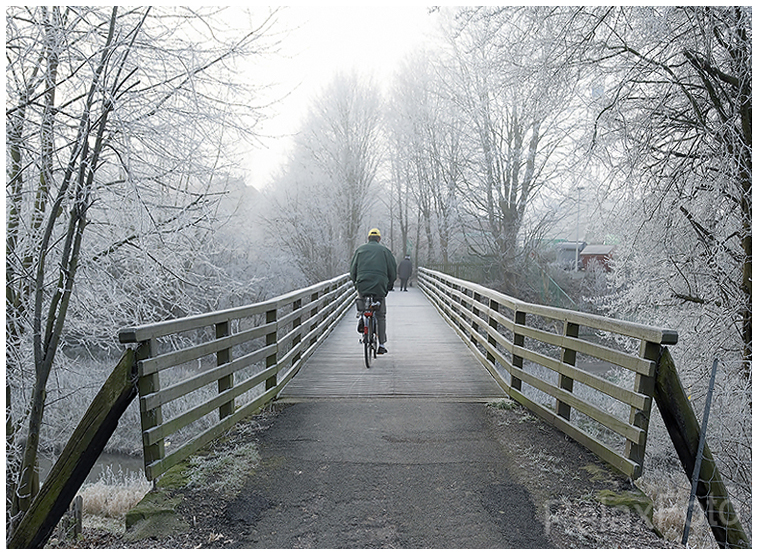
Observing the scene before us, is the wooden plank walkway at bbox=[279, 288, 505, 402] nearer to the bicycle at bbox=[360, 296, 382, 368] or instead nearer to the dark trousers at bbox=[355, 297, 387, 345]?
the bicycle at bbox=[360, 296, 382, 368]

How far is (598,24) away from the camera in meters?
6.15

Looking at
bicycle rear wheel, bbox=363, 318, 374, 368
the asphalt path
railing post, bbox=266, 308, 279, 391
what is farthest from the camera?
bicycle rear wheel, bbox=363, 318, 374, 368

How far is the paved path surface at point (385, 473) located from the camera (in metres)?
3.25

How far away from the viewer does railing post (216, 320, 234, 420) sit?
4.75 m

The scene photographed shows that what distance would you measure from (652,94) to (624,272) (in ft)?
11.3

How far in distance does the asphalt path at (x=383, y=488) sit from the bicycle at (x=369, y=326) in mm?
2536

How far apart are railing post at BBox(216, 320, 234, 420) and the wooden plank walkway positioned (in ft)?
4.31

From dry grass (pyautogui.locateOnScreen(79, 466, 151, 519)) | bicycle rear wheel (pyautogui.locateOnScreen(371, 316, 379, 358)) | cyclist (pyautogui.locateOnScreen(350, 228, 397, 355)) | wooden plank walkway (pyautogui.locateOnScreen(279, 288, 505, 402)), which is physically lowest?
dry grass (pyautogui.locateOnScreen(79, 466, 151, 519))

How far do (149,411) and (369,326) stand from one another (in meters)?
4.82

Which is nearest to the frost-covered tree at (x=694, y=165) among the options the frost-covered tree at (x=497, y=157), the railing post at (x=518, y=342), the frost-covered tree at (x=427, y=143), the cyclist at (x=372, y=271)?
the railing post at (x=518, y=342)

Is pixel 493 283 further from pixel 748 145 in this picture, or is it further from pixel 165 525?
pixel 165 525

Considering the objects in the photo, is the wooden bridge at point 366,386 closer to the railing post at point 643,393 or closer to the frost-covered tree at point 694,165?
the railing post at point 643,393

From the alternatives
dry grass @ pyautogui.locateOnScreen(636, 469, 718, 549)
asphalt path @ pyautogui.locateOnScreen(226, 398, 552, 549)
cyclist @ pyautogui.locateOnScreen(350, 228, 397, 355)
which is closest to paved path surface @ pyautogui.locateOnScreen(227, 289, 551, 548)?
asphalt path @ pyautogui.locateOnScreen(226, 398, 552, 549)

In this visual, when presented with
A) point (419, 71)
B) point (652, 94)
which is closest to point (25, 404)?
point (652, 94)
